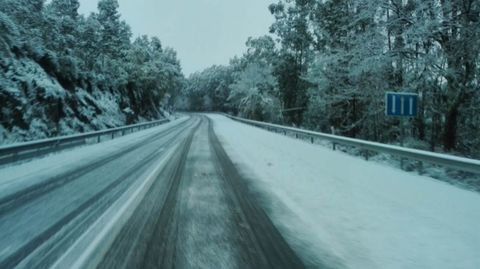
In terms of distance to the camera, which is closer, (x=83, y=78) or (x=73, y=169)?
(x=73, y=169)

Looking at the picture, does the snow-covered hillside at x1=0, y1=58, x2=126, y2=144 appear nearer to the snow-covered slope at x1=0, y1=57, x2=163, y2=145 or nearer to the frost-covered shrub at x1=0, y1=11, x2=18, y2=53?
the snow-covered slope at x1=0, y1=57, x2=163, y2=145

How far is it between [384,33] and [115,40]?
130 ft

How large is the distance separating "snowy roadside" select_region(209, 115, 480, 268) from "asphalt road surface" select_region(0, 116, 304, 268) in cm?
51

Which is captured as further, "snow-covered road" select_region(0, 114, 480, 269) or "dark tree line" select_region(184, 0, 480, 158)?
"dark tree line" select_region(184, 0, 480, 158)

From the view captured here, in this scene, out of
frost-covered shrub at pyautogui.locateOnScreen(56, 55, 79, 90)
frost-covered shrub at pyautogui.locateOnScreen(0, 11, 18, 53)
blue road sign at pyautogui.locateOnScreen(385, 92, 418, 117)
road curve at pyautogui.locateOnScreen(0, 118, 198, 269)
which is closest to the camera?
road curve at pyautogui.locateOnScreen(0, 118, 198, 269)

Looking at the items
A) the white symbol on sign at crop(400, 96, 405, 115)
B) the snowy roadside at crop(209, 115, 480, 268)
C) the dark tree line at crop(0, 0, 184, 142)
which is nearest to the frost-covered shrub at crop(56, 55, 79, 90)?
the dark tree line at crop(0, 0, 184, 142)

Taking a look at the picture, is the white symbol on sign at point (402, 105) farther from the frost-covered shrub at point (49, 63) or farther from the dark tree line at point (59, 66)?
the frost-covered shrub at point (49, 63)

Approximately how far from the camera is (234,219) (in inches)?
195

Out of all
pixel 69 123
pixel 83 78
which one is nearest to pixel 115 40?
pixel 83 78

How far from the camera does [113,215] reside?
5.09m

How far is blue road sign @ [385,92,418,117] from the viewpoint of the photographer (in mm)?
8844

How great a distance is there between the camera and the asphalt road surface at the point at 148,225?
142 inches

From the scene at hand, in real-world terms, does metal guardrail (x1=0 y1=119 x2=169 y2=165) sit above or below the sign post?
below

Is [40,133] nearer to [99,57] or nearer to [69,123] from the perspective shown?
[69,123]
